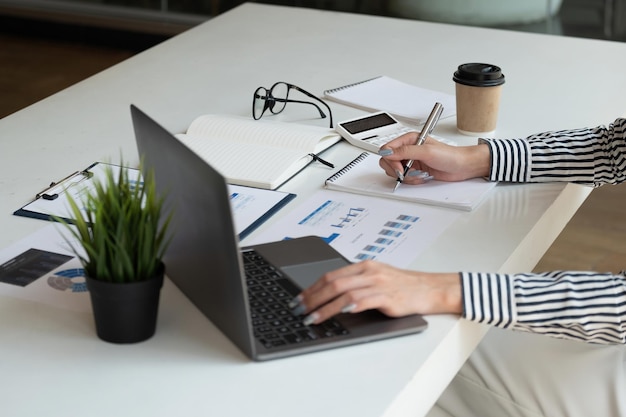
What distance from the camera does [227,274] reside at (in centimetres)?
100

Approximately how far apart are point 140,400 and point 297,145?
0.73 m

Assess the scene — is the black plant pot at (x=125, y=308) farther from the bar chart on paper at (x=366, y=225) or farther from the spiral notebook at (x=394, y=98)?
the spiral notebook at (x=394, y=98)

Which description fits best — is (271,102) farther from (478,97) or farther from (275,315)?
(275,315)

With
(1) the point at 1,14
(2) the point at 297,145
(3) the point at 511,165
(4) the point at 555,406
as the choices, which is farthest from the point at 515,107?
(1) the point at 1,14

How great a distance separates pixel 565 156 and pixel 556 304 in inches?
18.4

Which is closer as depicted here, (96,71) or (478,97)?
(478,97)

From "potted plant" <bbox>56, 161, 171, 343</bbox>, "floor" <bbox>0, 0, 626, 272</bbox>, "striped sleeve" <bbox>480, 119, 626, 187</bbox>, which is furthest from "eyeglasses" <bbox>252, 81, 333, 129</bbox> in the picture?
"floor" <bbox>0, 0, 626, 272</bbox>

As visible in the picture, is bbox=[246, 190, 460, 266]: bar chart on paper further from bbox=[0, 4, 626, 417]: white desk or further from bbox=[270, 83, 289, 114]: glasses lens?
bbox=[270, 83, 289, 114]: glasses lens

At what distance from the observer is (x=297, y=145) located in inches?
63.6

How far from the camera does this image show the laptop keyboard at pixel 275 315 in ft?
3.48


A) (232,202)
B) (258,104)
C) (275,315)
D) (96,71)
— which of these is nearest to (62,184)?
(232,202)

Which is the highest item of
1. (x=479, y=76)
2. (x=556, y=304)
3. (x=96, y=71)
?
(x=479, y=76)

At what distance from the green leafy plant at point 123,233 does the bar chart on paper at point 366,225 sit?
29cm

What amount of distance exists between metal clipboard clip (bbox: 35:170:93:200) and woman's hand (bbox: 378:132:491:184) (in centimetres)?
48
